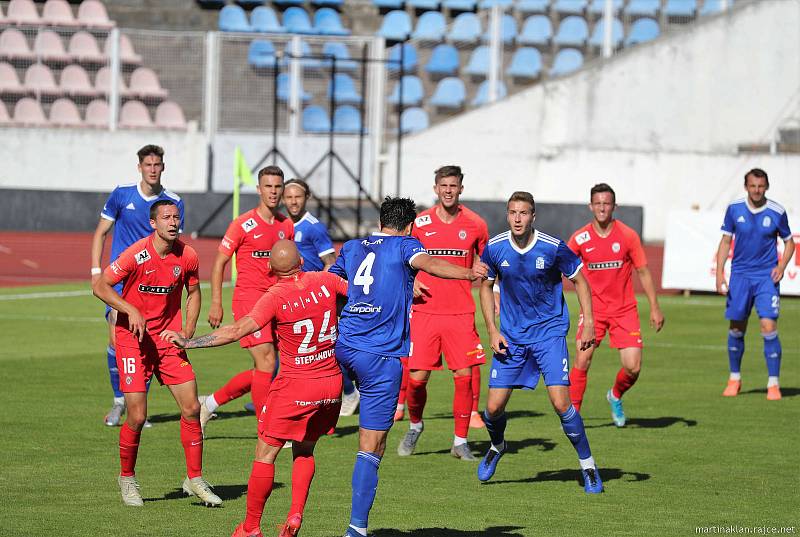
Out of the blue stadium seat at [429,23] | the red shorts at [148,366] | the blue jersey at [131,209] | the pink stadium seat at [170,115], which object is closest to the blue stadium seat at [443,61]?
the blue stadium seat at [429,23]

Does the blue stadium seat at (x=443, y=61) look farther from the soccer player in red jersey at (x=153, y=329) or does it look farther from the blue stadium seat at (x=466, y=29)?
the soccer player in red jersey at (x=153, y=329)

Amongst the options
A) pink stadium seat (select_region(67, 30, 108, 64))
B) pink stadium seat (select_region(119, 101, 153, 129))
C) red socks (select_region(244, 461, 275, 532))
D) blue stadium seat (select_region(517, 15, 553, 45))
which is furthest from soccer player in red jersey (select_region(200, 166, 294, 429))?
blue stadium seat (select_region(517, 15, 553, 45))

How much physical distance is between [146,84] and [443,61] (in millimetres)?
9193

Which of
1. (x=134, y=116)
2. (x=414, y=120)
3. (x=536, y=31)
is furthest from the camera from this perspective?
(x=536, y=31)

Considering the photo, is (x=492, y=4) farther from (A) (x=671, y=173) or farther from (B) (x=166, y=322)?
(B) (x=166, y=322)

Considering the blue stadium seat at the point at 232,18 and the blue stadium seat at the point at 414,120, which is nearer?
the blue stadium seat at the point at 414,120

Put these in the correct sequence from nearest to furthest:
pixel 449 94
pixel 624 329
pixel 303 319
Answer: pixel 303 319, pixel 624 329, pixel 449 94

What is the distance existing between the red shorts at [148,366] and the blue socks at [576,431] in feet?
9.12

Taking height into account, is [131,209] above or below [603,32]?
Result: below

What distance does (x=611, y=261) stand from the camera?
12.1 metres

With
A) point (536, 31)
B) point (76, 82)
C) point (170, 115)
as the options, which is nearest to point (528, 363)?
point (170, 115)

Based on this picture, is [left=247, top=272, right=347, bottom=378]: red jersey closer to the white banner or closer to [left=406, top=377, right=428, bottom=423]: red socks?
[left=406, top=377, right=428, bottom=423]: red socks

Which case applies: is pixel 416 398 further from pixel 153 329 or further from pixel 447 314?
pixel 153 329

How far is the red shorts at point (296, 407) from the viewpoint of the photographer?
7684 mm
